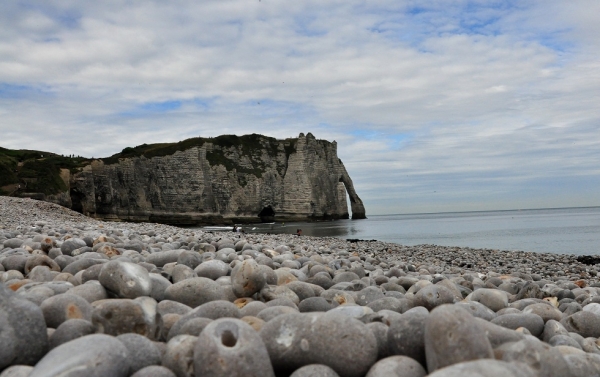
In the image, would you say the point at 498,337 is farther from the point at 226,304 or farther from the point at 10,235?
the point at 10,235

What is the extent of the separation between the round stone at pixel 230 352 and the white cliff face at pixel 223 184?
55.0 meters

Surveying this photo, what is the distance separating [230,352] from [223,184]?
6566 cm

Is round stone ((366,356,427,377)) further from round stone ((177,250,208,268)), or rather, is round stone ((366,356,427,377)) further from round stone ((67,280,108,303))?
round stone ((177,250,208,268))

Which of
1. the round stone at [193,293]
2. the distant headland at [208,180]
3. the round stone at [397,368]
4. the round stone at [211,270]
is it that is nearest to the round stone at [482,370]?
the round stone at [397,368]

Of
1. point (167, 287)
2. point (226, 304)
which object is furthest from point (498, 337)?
point (167, 287)

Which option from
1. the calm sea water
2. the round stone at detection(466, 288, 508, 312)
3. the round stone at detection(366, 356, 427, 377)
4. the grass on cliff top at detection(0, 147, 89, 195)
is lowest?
the calm sea water

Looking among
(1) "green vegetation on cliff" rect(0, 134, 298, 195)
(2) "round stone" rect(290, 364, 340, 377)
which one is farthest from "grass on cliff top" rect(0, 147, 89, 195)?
(2) "round stone" rect(290, 364, 340, 377)

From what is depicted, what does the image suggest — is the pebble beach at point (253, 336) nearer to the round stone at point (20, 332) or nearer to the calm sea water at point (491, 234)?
the round stone at point (20, 332)

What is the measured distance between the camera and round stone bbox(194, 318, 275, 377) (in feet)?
6.24

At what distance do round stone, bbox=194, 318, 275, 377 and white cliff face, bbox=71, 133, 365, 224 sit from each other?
55000mm

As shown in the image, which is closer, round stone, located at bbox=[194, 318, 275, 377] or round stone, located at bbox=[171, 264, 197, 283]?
round stone, located at bbox=[194, 318, 275, 377]

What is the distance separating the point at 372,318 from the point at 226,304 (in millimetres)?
872

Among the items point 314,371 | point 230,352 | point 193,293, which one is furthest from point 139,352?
point 193,293

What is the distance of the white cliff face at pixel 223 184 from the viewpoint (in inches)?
2296
